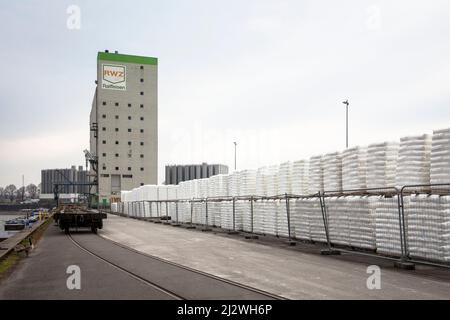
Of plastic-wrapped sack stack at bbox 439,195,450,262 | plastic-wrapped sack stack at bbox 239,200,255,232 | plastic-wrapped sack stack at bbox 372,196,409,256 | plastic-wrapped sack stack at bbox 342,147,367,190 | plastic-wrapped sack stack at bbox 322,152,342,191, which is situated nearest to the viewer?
plastic-wrapped sack stack at bbox 439,195,450,262

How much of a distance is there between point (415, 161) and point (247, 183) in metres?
10.9

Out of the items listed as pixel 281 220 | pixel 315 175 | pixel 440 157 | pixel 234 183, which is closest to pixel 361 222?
pixel 440 157

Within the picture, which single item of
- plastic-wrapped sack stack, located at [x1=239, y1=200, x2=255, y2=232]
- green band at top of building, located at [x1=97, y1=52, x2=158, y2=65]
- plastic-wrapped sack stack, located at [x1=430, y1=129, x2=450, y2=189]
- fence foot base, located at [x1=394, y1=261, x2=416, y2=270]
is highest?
green band at top of building, located at [x1=97, y1=52, x2=158, y2=65]

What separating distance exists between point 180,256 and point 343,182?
568 cm

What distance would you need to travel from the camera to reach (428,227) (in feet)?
33.8

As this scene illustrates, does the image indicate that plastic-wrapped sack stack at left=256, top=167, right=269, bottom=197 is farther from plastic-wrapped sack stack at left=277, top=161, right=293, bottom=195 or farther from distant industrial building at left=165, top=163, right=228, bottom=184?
distant industrial building at left=165, top=163, right=228, bottom=184

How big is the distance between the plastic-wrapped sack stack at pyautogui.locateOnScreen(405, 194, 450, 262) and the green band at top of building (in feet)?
326

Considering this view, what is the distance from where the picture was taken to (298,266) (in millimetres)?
10781

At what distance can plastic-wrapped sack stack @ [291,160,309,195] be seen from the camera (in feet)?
56.6

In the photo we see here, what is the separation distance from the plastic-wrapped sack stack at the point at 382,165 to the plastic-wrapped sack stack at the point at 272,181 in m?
6.25

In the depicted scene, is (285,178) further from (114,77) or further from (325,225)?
(114,77)

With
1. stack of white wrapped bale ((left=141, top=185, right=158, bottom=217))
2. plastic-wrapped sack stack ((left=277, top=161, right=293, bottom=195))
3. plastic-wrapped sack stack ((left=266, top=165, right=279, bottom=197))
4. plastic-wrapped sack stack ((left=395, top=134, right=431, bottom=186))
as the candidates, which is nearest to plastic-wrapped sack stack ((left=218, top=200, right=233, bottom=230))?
plastic-wrapped sack stack ((left=266, top=165, right=279, bottom=197))

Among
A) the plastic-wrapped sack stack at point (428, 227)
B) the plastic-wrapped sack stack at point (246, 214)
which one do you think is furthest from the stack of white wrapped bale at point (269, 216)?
the plastic-wrapped sack stack at point (428, 227)
